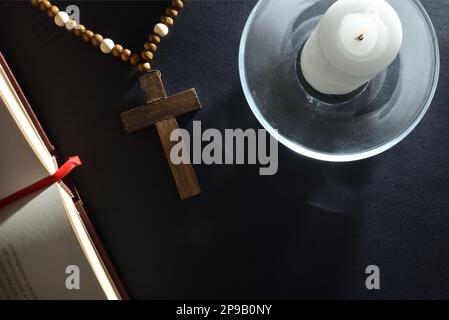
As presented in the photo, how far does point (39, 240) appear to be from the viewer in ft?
1.90

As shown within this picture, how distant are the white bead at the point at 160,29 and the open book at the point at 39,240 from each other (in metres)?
0.18

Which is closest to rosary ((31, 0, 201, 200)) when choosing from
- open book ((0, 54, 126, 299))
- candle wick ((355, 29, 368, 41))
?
open book ((0, 54, 126, 299))

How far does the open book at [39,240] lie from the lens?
1.89 feet

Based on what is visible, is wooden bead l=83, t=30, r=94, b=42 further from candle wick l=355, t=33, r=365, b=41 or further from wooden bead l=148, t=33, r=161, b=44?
candle wick l=355, t=33, r=365, b=41

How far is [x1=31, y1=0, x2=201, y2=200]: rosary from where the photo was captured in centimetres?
61

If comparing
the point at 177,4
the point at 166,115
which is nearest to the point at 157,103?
the point at 166,115

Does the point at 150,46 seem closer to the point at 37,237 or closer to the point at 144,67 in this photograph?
the point at 144,67

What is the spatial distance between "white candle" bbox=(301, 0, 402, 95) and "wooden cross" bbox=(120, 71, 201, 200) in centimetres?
19

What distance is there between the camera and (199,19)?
62cm

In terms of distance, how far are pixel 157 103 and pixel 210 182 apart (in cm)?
11

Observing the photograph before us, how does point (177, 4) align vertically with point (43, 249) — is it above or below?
above

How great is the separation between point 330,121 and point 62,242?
1.07ft

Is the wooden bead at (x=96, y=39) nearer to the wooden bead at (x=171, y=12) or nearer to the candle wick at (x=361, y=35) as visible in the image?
the wooden bead at (x=171, y=12)

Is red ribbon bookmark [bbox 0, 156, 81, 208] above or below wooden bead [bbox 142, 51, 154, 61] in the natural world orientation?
below
